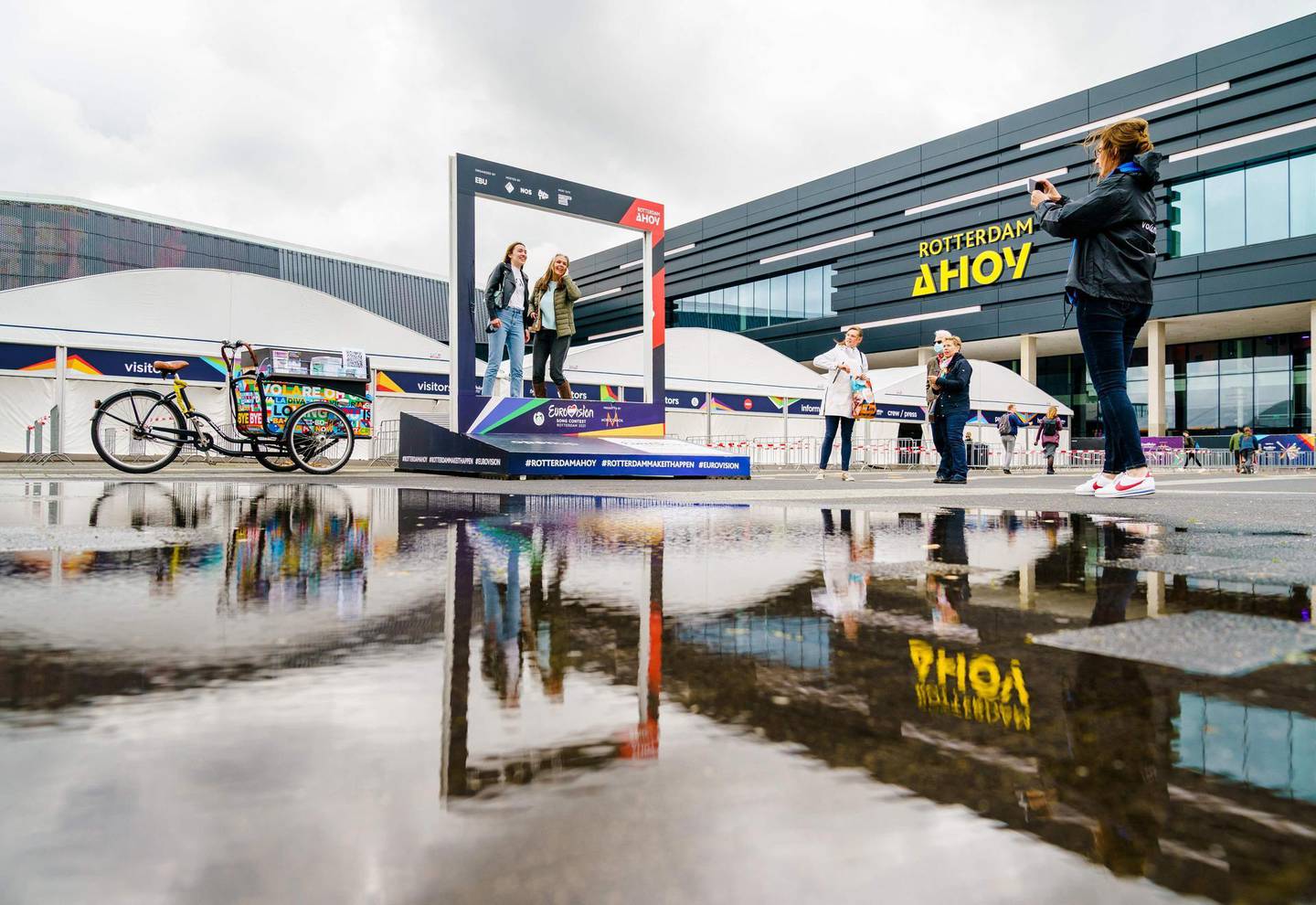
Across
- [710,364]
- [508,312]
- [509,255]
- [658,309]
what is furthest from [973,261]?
[508,312]

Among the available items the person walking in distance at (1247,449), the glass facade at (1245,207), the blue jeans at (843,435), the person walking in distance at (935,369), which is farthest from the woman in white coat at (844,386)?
the glass facade at (1245,207)

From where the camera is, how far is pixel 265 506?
437 cm

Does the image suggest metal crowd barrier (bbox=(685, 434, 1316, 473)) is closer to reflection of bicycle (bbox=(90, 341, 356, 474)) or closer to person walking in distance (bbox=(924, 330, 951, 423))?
person walking in distance (bbox=(924, 330, 951, 423))

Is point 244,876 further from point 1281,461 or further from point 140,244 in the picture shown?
point 140,244

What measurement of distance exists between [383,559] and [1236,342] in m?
44.3

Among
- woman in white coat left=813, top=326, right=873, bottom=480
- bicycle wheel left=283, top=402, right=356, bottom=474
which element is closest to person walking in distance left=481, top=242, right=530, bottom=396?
bicycle wheel left=283, top=402, right=356, bottom=474

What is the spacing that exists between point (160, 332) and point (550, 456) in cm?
1777

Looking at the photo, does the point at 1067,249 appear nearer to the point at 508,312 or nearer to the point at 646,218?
the point at 646,218

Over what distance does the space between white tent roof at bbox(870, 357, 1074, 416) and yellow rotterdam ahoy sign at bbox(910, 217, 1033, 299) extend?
814 cm

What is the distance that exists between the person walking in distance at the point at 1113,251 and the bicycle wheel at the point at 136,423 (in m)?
7.64

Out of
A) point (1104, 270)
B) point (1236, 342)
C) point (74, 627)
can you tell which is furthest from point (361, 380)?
point (1236, 342)

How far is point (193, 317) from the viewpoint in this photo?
2264cm

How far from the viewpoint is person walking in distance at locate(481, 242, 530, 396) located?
1114cm

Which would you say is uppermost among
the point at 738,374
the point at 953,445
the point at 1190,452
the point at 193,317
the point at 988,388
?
the point at 193,317
